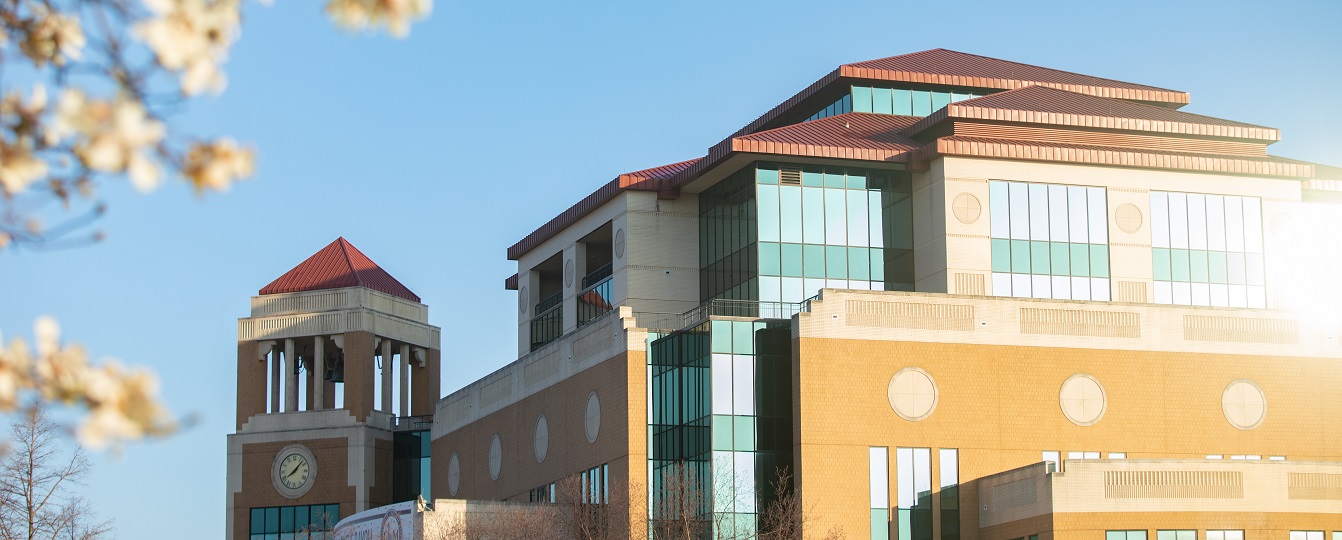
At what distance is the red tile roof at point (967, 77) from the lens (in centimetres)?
6781

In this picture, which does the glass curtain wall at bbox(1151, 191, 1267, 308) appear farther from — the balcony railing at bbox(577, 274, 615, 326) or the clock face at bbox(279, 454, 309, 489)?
the clock face at bbox(279, 454, 309, 489)

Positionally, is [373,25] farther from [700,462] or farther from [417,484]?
[417,484]

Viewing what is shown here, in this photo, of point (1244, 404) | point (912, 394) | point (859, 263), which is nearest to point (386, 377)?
point (859, 263)

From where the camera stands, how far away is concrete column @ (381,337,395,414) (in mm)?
85312

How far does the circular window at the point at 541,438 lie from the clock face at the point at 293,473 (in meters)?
21.8

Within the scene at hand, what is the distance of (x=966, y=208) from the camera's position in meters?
60.7

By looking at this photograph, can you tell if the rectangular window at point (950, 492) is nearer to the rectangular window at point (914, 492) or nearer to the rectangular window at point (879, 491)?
→ the rectangular window at point (914, 492)

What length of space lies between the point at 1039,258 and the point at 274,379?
3884 centimetres

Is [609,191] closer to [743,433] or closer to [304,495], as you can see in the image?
[743,433]

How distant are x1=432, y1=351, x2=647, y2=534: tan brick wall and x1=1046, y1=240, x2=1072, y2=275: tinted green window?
552 inches

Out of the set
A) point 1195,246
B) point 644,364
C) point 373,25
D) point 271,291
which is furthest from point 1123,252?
point 373,25

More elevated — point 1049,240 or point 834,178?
point 834,178

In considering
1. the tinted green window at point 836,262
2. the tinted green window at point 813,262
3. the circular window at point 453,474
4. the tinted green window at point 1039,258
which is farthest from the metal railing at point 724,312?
the circular window at point 453,474

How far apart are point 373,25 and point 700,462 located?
4693 centimetres
